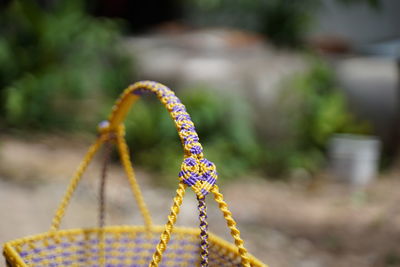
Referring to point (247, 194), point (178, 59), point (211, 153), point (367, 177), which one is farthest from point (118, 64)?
point (367, 177)

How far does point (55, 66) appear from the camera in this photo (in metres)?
5.96

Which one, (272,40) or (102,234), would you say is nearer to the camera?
(102,234)

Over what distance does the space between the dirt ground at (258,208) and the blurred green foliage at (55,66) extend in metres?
0.57

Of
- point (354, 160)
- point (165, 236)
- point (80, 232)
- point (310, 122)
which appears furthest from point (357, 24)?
point (165, 236)

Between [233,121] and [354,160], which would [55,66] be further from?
[354,160]

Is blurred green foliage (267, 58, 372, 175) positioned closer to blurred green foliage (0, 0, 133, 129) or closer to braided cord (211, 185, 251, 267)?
blurred green foliage (0, 0, 133, 129)

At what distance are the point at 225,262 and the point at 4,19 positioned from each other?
18.1ft

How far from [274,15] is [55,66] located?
3.09 m

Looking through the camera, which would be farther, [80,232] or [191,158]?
[80,232]

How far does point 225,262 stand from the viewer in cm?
164

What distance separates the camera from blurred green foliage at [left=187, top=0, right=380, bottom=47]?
21.3 ft

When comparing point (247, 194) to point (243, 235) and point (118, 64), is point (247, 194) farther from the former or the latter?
point (118, 64)

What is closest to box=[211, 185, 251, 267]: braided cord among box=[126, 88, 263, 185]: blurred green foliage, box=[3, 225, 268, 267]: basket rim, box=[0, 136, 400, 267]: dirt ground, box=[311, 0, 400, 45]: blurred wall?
box=[3, 225, 268, 267]: basket rim

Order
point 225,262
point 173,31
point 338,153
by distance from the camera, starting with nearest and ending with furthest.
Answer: point 225,262
point 338,153
point 173,31
